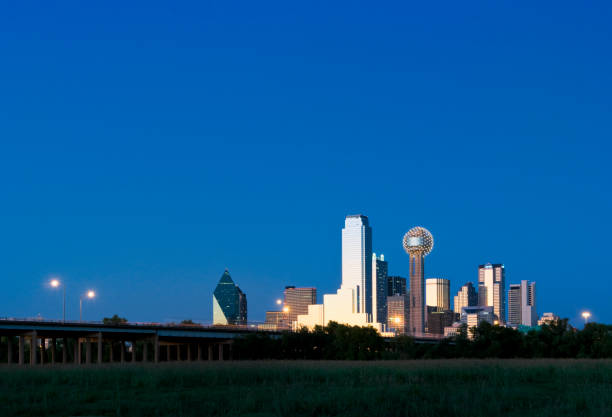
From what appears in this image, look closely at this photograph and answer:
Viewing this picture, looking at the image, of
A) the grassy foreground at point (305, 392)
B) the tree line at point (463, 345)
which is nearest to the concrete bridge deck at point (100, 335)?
the tree line at point (463, 345)

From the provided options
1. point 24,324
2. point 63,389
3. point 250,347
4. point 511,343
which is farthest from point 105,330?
point 63,389

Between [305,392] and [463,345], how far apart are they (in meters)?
85.6

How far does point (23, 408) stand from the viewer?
2669 centimetres

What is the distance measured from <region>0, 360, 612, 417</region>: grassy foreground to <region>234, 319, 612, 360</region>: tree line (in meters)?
63.8

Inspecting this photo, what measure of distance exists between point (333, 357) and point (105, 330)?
4470 centimetres

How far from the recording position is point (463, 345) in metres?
112

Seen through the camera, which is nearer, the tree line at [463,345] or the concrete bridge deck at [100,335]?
the tree line at [463,345]

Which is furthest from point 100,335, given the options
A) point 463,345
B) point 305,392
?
point 305,392

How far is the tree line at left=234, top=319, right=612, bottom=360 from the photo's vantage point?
108m

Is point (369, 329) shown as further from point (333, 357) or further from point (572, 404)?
point (572, 404)

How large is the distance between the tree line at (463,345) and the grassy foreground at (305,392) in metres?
63.8

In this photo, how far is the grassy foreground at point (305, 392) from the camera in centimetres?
2612

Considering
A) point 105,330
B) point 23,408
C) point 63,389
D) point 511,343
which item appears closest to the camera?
point 23,408

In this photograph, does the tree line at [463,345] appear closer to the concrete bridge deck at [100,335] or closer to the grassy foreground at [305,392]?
the concrete bridge deck at [100,335]
